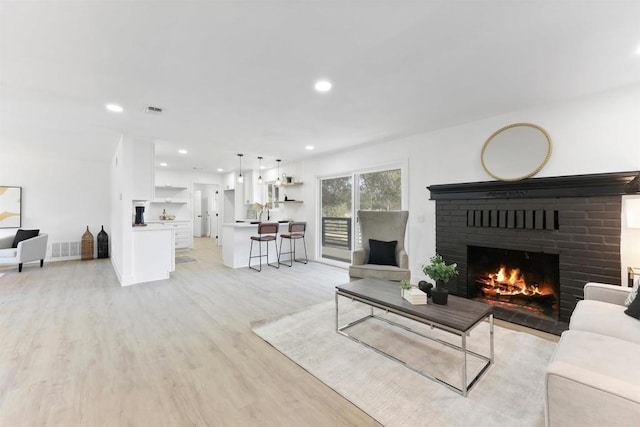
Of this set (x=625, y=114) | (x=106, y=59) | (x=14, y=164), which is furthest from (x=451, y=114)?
(x=14, y=164)

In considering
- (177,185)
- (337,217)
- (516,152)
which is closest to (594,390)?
(516,152)

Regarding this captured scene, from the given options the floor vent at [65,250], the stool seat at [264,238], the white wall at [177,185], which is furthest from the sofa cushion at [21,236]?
the stool seat at [264,238]

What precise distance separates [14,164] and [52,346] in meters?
5.88

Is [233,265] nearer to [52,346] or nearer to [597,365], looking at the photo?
[52,346]

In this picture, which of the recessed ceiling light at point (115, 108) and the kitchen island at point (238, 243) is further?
the kitchen island at point (238, 243)

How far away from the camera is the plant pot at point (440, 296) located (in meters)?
2.14

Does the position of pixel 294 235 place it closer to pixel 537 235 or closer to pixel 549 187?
pixel 537 235

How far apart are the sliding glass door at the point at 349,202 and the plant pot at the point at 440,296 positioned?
2.48m

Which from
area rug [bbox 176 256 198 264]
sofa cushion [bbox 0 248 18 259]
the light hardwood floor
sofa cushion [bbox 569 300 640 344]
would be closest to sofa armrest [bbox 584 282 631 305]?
sofa cushion [bbox 569 300 640 344]

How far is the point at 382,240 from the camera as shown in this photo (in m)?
3.97

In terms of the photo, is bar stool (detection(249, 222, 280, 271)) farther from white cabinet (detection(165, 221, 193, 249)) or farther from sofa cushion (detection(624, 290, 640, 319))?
sofa cushion (detection(624, 290, 640, 319))

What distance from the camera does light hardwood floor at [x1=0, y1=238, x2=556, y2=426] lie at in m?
1.60

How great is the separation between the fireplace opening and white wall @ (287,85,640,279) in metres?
0.62

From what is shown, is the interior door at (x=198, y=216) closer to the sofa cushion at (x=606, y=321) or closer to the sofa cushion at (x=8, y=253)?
the sofa cushion at (x=8, y=253)
